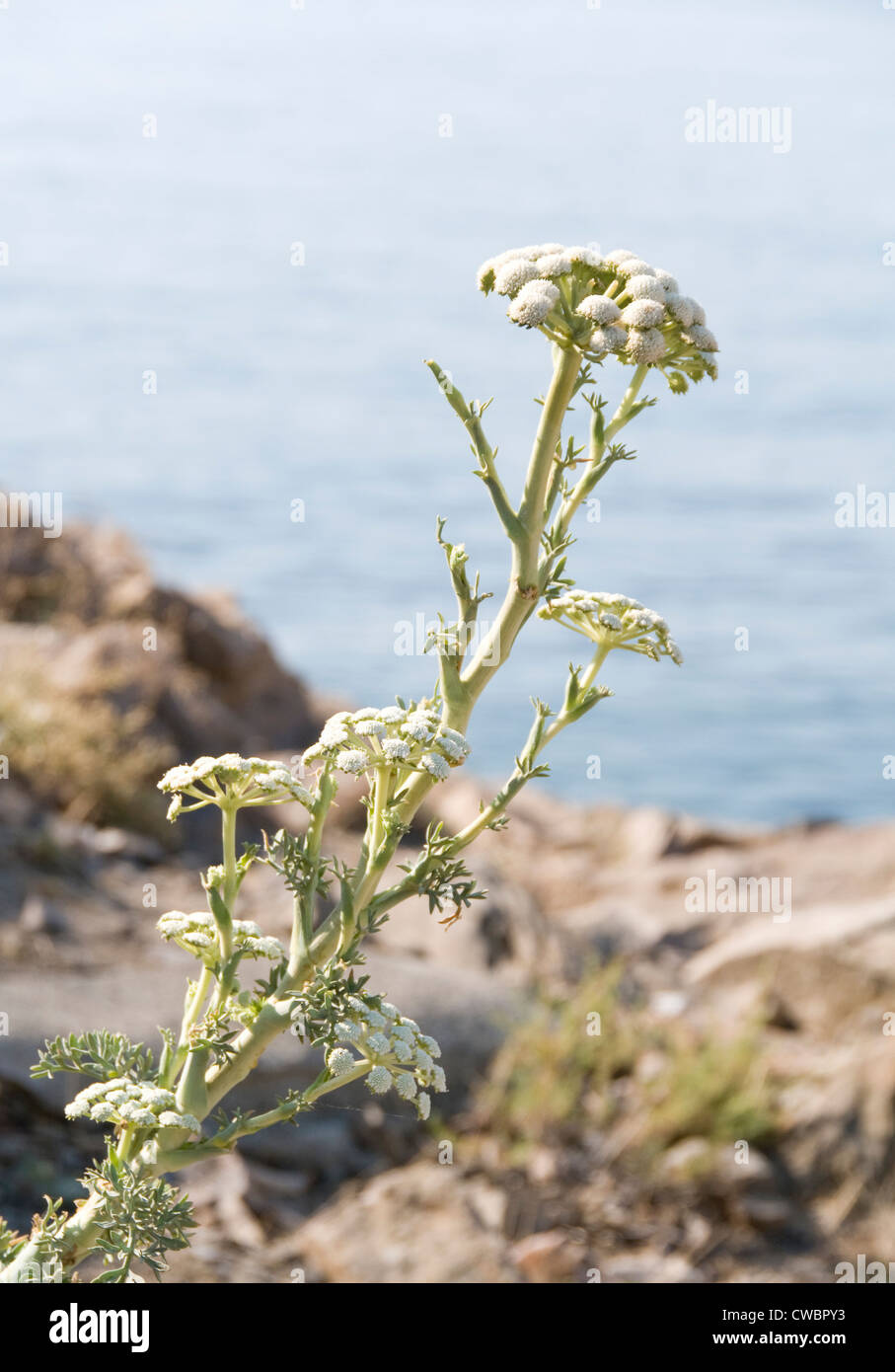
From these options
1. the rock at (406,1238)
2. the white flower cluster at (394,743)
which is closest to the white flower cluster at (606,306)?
the white flower cluster at (394,743)

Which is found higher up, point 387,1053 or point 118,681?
point 118,681

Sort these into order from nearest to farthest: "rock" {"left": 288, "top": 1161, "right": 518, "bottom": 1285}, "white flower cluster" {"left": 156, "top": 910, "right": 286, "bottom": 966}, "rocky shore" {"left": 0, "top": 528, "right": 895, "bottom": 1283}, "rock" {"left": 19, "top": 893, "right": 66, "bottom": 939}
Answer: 1. "white flower cluster" {"left": 156, "top": 910, "right": 286, "bottom": 966}
2. "rock" {"left": 288, "top": 1161, "right": 518, "bottom": 1285}
3. "rocky shore" {"left": 0, "top": 528, "right": 895, "bottom": 1283}
4. "rock" {"left": 19, "top": 893, "right": 66, "bottom": 939}

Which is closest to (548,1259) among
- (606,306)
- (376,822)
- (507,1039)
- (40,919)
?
(507,1039)

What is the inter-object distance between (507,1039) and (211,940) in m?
4.64

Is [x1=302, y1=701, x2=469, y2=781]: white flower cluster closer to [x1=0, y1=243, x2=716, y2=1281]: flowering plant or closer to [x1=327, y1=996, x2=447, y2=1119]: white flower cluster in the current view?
[x1=0, y1=243, x2=716, y2=1281]: flowering plant

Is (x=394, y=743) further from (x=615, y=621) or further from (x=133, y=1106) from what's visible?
(x=133, y=1106)

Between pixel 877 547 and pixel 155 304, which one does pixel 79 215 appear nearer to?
pixel 155 304

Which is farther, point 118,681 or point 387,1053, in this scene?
point 118,681

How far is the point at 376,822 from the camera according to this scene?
75.1 inches

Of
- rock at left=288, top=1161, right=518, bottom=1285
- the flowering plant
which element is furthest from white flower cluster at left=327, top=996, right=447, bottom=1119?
rock at left=288, top=1161, right=518, bottom=1285

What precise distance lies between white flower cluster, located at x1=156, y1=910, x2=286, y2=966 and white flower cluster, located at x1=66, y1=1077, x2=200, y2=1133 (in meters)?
0.18

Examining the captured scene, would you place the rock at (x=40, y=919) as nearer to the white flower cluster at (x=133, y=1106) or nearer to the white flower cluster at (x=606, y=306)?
the white flower cluster at (x=133, y=1106)

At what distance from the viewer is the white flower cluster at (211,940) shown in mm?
1958

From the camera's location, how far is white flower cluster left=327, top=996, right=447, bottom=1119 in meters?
1.82
